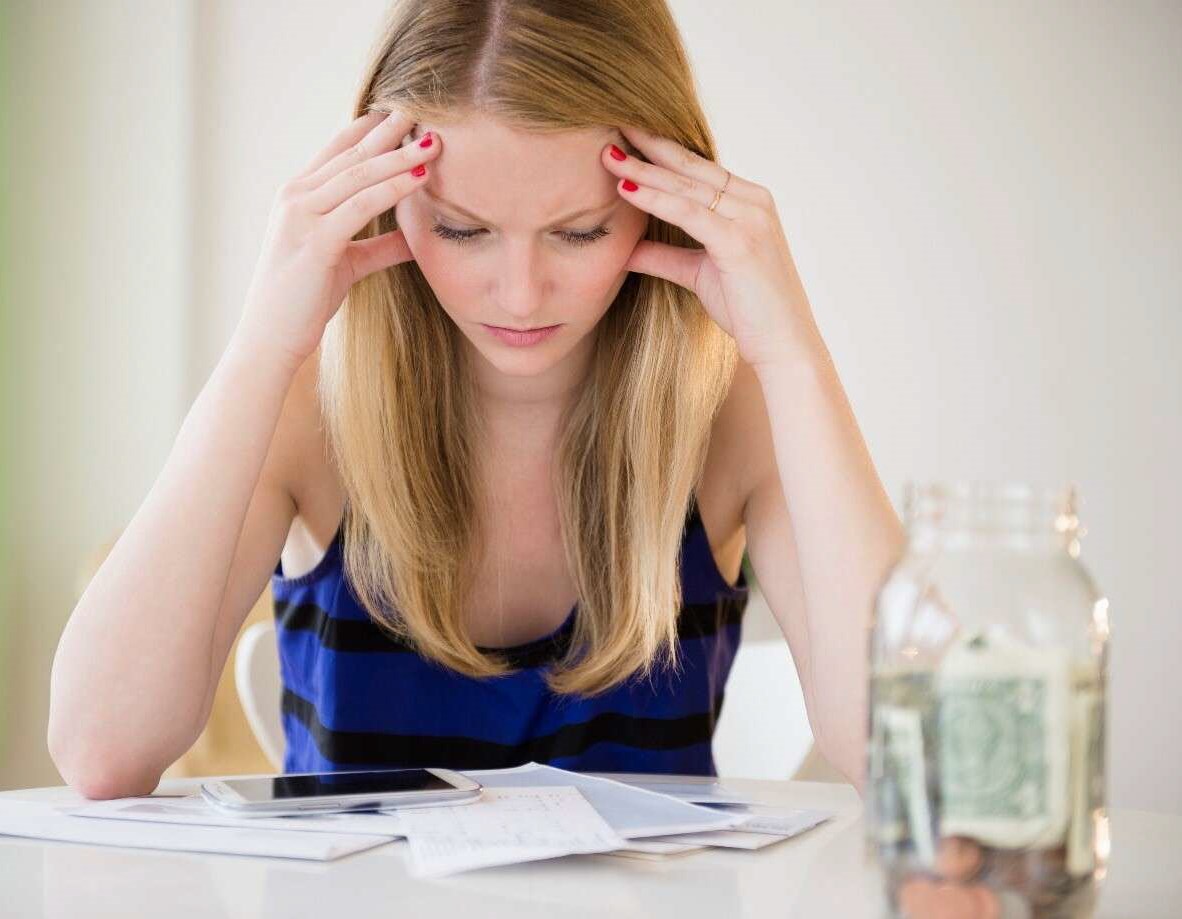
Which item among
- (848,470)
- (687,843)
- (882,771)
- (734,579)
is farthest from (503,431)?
(882,771)

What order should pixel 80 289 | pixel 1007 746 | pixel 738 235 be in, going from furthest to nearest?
1. pixel 80 289
2. pixel 738 235
3. pixel 1007 746

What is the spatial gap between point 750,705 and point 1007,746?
1.60m

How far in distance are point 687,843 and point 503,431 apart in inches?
28.6

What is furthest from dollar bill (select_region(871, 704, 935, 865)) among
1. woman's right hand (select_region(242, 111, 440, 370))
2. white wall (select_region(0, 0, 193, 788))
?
white wall (select_region(0, 0, 193, 788))

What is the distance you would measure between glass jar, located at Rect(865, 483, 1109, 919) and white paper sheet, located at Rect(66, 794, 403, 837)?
0.41 m

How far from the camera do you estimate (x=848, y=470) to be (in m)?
1.20

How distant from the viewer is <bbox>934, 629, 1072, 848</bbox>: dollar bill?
55 cm

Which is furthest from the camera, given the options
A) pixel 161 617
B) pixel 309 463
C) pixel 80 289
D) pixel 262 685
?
→ pixel 80 289

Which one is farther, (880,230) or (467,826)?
(880,230)

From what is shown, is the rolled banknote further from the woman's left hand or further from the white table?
the woman's left hand

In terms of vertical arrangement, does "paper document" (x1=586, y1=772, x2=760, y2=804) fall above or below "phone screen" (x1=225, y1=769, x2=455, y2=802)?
below

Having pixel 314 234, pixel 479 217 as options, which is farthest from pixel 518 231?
pixel 314 234

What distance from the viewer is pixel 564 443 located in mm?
1520

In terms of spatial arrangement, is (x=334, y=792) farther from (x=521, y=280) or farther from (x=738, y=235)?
(x=738, y=235)
